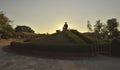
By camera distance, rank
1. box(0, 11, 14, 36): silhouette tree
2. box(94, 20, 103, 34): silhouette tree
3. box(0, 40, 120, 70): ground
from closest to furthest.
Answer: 1. box(0, 40, 120, 70): ground
2. box(0, 11, 14, 36): silhouette tree
3. box(94, 20, 103, 34): silhouette tree

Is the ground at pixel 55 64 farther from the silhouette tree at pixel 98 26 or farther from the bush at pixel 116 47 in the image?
the silhouette tree at pixel 98 26

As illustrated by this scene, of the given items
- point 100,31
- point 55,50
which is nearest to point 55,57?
point 55,50

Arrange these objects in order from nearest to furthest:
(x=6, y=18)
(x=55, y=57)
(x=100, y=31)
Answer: (x=55, y=57) < (x=6, y=18) < (x=100, y=31)

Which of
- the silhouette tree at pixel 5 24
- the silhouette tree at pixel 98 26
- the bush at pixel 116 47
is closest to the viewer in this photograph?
the bush at pixel 116 47

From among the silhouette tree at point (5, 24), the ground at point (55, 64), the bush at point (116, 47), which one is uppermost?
the silhouette tree at point (5, 24)

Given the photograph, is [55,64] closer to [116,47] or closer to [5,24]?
[116,47]

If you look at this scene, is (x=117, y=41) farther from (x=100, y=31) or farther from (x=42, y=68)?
(x=100, y=31)

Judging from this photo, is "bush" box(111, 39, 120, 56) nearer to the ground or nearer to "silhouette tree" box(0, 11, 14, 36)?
the ground

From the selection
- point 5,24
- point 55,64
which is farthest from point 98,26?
point 55,64

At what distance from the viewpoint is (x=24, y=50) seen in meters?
14.9

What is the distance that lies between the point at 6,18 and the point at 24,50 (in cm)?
2096

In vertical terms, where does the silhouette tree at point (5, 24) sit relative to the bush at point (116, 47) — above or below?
above

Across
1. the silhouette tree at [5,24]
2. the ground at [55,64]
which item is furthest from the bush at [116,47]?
the silhouette tree at [5,24]

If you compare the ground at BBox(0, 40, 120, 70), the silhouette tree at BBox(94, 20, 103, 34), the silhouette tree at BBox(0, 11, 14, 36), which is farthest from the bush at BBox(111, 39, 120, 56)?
the silhouette tree at BBox(94, 20, 103, 34)
